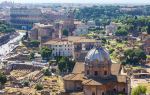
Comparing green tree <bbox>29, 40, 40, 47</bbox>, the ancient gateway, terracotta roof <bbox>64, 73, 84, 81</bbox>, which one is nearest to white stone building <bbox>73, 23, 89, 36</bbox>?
green tree <bbox>29, 40, 40, 47</bbox>

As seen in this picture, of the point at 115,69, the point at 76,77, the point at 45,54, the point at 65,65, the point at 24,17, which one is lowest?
the point at 45,54

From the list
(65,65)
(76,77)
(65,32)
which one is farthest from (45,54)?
(76,77)

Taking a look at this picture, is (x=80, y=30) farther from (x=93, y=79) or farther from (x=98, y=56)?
(x=93, y=79)

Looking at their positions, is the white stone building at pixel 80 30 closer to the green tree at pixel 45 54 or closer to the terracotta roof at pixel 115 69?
the green tree at pixel 45 54

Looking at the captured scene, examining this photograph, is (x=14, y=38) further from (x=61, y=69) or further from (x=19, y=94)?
(x=19, y=94)

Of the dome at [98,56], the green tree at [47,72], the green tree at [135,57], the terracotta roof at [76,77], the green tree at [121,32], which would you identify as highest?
the dome at [98,56]

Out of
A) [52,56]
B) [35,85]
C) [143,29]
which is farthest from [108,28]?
[35,85]

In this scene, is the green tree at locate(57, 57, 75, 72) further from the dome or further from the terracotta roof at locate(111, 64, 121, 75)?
the dome

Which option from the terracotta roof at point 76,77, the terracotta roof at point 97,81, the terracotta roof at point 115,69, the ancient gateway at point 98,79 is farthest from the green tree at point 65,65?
the terracotta roof at point 97,81
